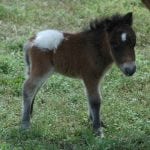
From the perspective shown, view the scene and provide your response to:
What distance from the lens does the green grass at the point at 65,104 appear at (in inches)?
249

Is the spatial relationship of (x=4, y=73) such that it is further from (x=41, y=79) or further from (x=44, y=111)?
(x=41, y=79)

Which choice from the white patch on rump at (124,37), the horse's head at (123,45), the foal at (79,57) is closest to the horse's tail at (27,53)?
the foal at (79,57)

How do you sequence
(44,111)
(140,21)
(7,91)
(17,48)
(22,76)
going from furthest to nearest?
1. (140,21)
2. (17,48)
3. (22,76)
4. (7,91)
5. (44,111)

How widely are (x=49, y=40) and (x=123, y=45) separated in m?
0.90

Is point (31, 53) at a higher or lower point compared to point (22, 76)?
higher

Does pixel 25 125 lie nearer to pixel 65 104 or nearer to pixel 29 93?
pixel 29 93

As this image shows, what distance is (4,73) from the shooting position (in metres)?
Result: 8.66

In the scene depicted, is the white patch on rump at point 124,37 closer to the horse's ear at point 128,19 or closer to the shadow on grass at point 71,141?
the horse's ear at point 128,19

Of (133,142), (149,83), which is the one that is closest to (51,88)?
(149,83)

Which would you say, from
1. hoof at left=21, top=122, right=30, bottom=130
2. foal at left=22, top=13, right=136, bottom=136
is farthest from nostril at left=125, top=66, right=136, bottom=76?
hoof at left=21, top=122, right=30, bottom=130

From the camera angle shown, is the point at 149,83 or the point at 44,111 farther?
the point at 149,83

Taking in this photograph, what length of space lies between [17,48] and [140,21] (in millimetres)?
3580

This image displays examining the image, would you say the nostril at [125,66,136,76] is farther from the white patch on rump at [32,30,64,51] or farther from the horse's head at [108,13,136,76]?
the white patch on rump at [32,30,64,51]

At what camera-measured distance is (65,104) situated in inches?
300
